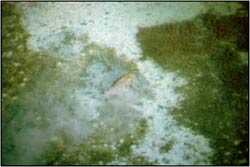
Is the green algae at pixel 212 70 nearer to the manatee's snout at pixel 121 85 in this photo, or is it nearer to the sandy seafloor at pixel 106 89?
the sandy seafloor at pixel 106 89

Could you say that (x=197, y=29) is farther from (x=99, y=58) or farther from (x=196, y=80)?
(x=99, y=58)

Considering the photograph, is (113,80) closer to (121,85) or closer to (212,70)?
(121,85)

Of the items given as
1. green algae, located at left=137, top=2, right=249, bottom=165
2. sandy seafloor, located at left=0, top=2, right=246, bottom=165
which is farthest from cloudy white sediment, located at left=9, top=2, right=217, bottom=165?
green algae, located at left=137, top=2, right=249, bottom=165

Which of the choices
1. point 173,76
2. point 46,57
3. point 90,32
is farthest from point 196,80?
point 46,57

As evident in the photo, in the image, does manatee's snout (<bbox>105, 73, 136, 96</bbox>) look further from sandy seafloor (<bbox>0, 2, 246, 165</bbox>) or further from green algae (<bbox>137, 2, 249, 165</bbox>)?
green algae (<bbox>137, 2, 249, 165</bbox>)

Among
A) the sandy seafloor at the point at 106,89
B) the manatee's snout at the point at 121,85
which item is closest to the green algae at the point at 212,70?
the sandy seafloor at the point at 106,89

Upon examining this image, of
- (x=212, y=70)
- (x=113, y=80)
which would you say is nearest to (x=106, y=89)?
(x=113, y=80)
